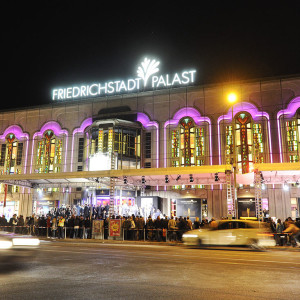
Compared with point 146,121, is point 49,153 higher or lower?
lower

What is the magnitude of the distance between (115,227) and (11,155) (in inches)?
970

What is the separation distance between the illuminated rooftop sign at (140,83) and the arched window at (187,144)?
5.03 meters

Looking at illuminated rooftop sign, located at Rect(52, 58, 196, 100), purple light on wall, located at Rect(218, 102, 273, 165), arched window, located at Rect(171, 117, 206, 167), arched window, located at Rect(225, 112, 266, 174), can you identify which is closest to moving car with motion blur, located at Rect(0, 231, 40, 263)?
arched window, located at Rect(225, 112, 266, 174)

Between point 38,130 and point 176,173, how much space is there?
76.3 ft

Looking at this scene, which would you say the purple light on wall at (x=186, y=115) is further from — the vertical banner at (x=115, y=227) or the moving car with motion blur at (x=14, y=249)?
the moving car with motion blur at (x=14, y=249)

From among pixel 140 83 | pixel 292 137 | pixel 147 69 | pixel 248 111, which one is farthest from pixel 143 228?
pixel 147 69

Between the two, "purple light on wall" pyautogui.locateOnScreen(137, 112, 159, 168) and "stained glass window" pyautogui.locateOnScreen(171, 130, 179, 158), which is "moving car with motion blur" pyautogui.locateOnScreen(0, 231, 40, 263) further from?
"purple light on wall" pyautogui.locateOnScreen(137, 112, 159, 168)

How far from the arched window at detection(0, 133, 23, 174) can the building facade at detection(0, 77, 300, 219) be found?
367 millimetres

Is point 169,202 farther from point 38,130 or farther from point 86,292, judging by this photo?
point 86,292

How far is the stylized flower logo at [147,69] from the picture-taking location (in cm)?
3988

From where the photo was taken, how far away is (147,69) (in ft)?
132

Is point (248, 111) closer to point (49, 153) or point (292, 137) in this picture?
point (292, 137)

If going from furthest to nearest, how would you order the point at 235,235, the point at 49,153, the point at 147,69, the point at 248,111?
the point at 49,153
the point at 147,69
the point at 248,111
the point at 235,235

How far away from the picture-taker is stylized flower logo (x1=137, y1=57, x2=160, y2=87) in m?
39.9
